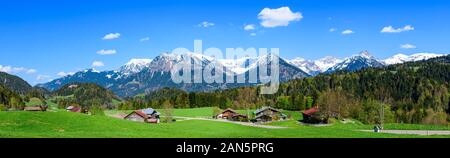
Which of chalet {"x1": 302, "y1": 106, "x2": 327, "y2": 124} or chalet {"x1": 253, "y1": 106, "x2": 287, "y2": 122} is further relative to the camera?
chalet {"x1": 253, "y1": 106, "x2": 287, "y2": 122}

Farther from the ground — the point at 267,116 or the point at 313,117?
the point at 313,117

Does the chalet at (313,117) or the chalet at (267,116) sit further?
the chalet at (267,116)

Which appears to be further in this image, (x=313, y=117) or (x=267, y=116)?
(x=267, y=116)
